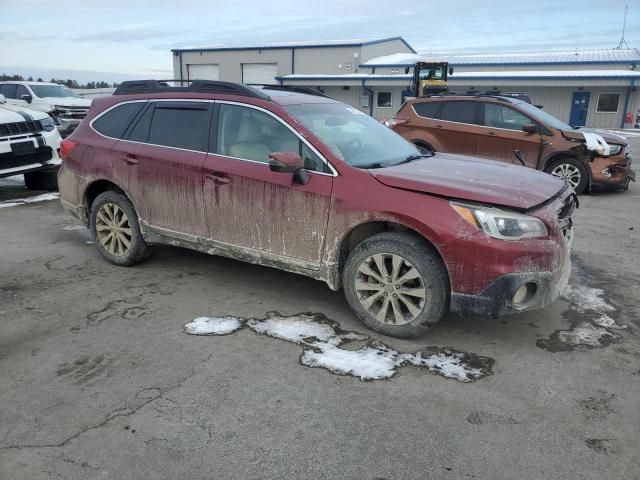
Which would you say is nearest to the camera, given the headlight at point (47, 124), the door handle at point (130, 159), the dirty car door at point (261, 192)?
the dirty car door at point (261, 192)

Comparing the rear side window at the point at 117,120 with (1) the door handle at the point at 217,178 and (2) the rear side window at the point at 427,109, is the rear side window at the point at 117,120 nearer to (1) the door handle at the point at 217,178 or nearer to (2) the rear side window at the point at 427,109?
(1) the door handle at the point at 217,178

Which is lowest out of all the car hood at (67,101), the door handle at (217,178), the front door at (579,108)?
the door handle at (217,178)

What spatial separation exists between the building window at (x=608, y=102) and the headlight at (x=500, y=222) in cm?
3142

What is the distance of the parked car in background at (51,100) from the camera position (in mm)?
14046

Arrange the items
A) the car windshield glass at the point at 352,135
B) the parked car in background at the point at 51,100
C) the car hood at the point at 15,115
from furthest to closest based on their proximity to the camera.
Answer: the parked car in background at the point at 51,100 → the car hood at the point at 15,115 → the car windshield glass at the point at 352,135

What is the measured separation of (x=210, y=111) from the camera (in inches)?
180

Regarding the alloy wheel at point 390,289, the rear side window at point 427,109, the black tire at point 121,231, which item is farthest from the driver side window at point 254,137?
the rear side window at point 427,109

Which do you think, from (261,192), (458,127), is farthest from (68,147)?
(458,127)

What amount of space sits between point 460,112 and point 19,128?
24.3 ft

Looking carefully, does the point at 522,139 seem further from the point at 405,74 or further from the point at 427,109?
the point at 405,74

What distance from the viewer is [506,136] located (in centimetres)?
931

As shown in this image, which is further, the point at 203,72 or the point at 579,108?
the point at 203,72

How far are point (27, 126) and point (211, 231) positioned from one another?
5549 mm

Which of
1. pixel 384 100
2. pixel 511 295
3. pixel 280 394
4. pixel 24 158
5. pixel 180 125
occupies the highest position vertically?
pixel 384 100
